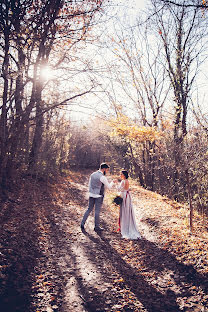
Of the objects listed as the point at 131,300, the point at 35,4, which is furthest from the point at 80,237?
the point at 35,4

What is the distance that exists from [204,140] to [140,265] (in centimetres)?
595

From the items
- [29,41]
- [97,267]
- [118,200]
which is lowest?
[97,267]

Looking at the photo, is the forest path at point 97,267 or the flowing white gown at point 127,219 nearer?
the forest path at point 97,267

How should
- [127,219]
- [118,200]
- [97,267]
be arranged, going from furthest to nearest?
[127,219]
[118,200]
[97,267]

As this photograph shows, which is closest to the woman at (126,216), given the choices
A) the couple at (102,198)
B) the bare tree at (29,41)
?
the couple at (102,198)

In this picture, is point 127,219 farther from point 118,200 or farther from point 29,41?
point 29,41

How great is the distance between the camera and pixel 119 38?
15461 mm

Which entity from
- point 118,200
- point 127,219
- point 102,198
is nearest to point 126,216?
point 127,219

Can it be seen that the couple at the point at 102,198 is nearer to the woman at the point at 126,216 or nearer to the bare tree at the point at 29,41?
the woman at the point at 126,216

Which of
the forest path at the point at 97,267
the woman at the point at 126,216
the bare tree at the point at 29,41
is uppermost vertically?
the bare tree at the point at 29,41

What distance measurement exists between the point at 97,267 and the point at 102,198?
251 centimetres

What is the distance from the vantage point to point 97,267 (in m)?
5.02

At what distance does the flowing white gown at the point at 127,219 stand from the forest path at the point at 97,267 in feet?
0.94

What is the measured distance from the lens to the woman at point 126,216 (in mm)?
7204
